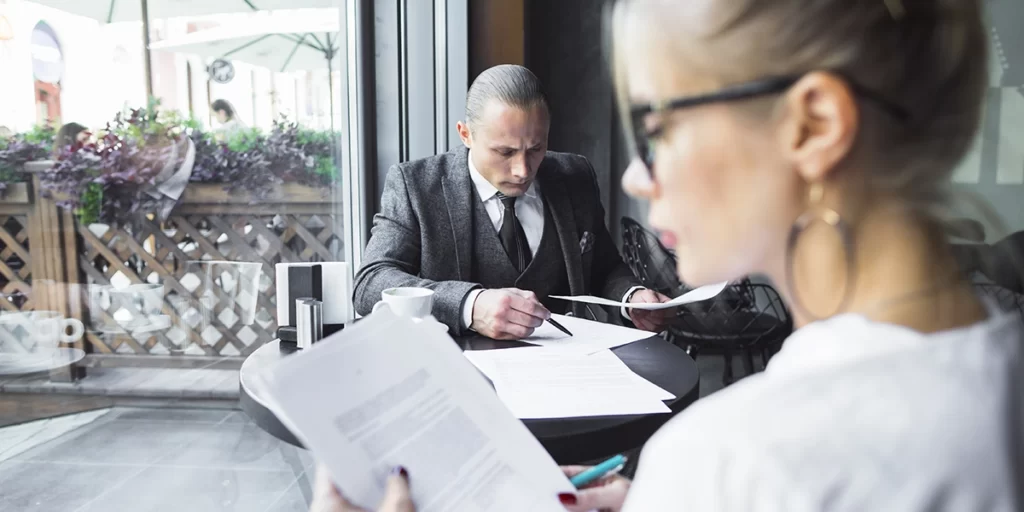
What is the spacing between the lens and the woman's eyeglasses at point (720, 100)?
369mm

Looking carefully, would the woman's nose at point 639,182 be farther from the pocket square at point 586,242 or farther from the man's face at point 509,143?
the pocket square at point 586,242

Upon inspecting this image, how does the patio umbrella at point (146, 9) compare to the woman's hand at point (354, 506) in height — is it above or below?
above

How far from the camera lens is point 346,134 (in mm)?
2145

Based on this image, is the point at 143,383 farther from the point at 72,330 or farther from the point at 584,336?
the point at 584,336

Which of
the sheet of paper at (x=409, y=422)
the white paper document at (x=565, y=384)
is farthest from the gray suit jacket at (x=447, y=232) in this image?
the sheet of paper at (x=409, y=422)

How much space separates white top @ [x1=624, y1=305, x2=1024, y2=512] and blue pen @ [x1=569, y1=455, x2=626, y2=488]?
32 centimetres

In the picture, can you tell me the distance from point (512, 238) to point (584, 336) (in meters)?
0.54

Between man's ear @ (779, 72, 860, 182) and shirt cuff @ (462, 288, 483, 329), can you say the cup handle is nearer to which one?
shirt cuff @ (462, 288, 483, 329)

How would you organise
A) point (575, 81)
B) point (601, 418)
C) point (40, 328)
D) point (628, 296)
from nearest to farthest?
point (601, 418) < point (40, 328) < point (628, 296) < point (575, 81)

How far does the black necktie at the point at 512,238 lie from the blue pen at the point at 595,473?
1.10 metres

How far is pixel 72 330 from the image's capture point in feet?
4.15

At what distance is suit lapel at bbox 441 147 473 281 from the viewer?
1.73 m

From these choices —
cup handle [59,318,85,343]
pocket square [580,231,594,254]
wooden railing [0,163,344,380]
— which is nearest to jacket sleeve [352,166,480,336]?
wooden railing [0,163,344,380]

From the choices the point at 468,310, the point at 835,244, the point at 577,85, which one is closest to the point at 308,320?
the point at 468,310
